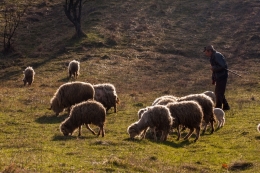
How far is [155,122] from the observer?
14.5 metres

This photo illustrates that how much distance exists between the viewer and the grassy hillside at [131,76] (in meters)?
11.6

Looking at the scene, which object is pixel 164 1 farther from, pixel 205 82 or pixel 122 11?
pixel 205 82

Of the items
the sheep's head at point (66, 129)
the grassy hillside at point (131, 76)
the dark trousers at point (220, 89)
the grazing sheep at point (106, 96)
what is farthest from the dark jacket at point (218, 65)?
the sheep's head at point (66, 129)

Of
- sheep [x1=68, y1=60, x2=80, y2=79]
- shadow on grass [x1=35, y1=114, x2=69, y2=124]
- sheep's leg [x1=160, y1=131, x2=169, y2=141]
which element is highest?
sheep's leg [x1=160, y1=131, x2=169, y2=141]

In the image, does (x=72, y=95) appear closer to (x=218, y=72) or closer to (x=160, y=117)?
(x=160, y=117)

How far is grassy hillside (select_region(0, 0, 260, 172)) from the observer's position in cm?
1158

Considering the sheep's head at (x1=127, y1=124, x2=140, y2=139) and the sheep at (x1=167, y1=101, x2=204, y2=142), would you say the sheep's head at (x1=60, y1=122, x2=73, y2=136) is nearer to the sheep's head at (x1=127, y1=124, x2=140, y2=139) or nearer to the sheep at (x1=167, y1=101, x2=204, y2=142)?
the sheep's head at (x1=127, y1=124, x2=140, y2=139)

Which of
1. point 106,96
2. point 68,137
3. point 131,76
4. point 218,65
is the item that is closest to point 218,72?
point 218,65

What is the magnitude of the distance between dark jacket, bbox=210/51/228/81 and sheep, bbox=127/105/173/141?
6.48m

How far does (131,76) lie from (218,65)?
45.5 ft

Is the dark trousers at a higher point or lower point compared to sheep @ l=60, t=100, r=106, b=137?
lower

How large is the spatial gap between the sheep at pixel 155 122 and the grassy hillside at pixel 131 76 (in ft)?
1.51

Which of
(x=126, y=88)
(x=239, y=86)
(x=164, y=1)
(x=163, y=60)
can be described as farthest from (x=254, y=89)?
(x=164, y=1)

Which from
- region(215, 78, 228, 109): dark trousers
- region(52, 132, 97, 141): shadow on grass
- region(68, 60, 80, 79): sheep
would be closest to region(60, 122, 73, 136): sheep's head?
region(52, 132, 97, 141): shadow on grass
